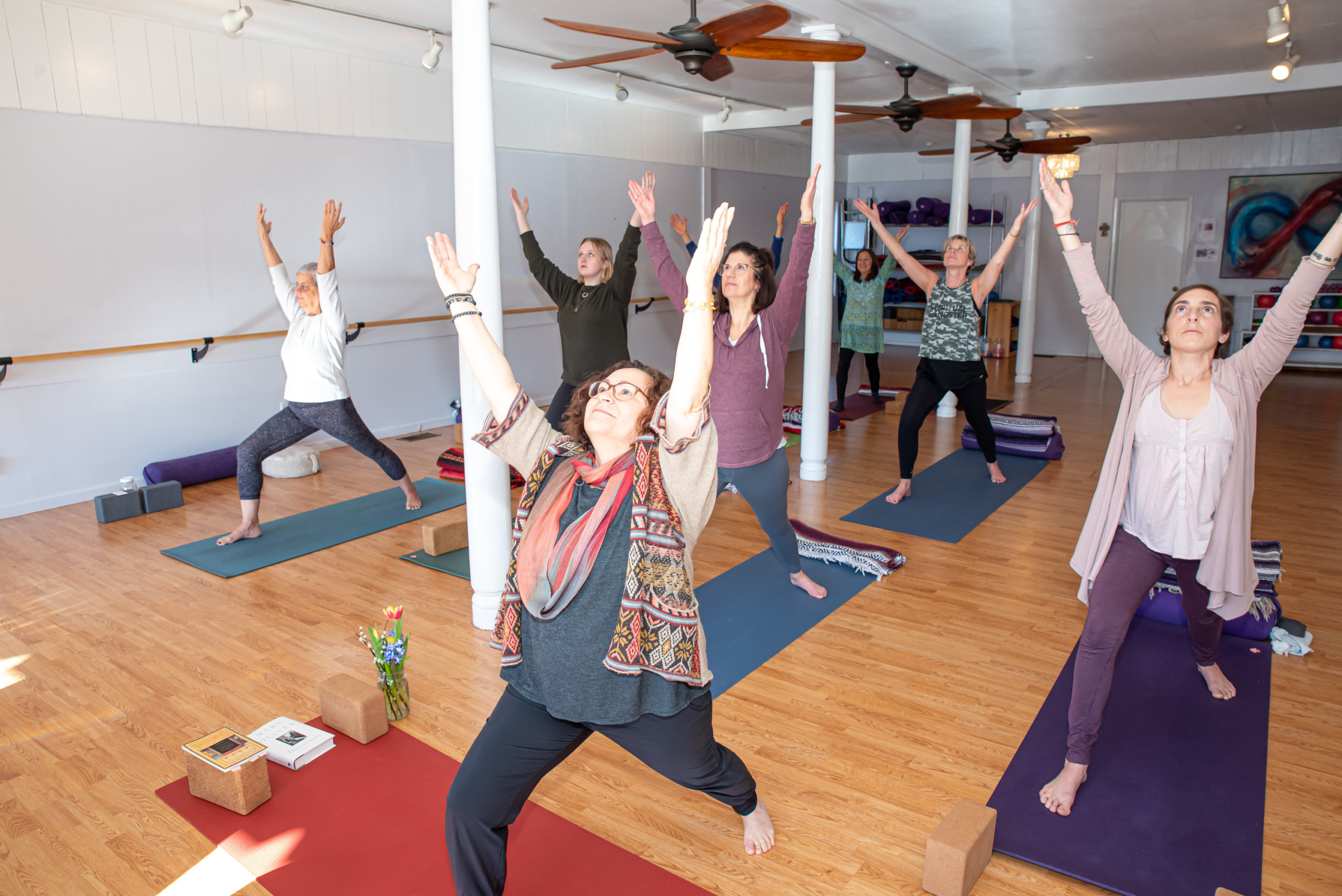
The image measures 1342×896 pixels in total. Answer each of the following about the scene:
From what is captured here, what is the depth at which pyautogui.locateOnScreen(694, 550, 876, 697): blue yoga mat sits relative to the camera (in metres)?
3.24

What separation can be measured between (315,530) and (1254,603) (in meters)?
4.36

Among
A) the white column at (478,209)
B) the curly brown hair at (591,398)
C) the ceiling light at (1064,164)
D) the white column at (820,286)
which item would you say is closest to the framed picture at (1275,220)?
the ceiling light at (1064,164)

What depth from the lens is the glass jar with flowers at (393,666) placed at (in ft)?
9.16

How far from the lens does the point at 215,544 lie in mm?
4512

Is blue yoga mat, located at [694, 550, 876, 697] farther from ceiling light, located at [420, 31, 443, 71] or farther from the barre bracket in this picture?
the barre bracket

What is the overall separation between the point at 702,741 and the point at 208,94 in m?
5.57

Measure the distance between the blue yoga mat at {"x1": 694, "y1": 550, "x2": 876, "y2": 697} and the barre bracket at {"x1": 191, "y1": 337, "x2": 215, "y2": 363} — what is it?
12.6 ft

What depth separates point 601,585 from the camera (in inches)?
66.3

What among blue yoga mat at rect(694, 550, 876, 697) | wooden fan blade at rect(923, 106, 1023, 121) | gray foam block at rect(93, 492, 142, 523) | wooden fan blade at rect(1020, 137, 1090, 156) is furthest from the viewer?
wooden fan blade at rect(1020, 137, 1090, 156)

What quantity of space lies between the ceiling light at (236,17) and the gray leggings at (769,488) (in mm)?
3601

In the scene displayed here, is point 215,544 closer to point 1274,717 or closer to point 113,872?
point 113,872

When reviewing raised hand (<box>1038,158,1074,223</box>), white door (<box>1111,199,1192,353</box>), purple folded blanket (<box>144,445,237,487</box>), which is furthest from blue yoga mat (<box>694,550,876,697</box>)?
white door (<box>1111,199,1192,353</box>)

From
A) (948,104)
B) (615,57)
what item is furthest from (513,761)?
(948,104)

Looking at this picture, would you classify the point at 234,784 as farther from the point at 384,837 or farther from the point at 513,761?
the point at 513,761
